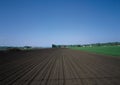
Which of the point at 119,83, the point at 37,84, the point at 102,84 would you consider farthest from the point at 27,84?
the point at 119,83

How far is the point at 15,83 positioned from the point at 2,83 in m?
0.70

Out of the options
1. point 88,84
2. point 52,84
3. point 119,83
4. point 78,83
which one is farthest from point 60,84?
point 119,83

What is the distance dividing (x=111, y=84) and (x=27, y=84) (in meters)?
4.22

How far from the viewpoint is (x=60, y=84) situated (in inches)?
273

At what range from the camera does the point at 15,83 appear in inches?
287

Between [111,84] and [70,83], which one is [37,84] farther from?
[111,84]

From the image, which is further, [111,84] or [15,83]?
[15,83]

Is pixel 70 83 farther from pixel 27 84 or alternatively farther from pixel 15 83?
pixel 15 83

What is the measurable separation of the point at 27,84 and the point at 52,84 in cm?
129

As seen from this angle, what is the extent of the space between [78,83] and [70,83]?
16.3 inches

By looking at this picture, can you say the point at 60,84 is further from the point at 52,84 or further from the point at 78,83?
the point at 78,83

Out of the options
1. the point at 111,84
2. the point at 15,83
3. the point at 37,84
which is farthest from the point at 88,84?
the point at 15,83

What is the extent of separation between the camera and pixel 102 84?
6840 mm

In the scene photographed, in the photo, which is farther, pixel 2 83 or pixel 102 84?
pixel 2 83
